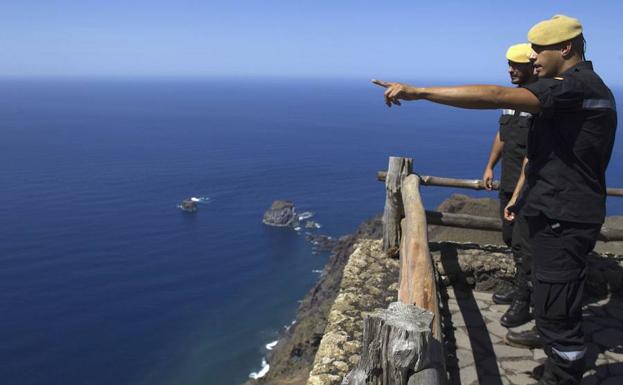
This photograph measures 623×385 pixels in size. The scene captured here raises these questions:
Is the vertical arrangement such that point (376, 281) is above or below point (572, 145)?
below

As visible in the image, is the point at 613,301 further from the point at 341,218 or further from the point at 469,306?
the point at 341,218

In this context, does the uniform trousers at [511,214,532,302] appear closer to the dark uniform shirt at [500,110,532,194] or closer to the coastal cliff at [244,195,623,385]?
the dark uniform shirt at [500,110,532,194]

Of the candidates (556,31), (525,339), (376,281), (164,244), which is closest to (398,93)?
(556,31)

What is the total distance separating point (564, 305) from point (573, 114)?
4.46 ft

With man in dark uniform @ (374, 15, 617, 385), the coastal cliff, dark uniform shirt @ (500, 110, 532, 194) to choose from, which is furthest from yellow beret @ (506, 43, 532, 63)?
the coastal cliff

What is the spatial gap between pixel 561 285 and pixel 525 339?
6.33 feet

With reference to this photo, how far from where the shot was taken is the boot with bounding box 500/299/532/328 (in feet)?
17.8

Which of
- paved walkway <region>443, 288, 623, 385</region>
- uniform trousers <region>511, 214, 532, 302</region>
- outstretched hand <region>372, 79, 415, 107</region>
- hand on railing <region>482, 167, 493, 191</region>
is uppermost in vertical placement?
outstretched hand <region>372, 79, 415, 107</region>

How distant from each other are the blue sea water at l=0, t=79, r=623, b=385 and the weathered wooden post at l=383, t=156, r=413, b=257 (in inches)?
1565

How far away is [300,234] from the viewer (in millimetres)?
77938

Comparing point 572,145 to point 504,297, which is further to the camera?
→ point 504,297

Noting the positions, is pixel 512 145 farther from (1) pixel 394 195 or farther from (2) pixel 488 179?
(1) pixel 394 195

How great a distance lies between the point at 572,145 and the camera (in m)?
3.17

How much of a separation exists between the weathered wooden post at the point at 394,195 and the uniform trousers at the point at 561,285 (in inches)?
126
